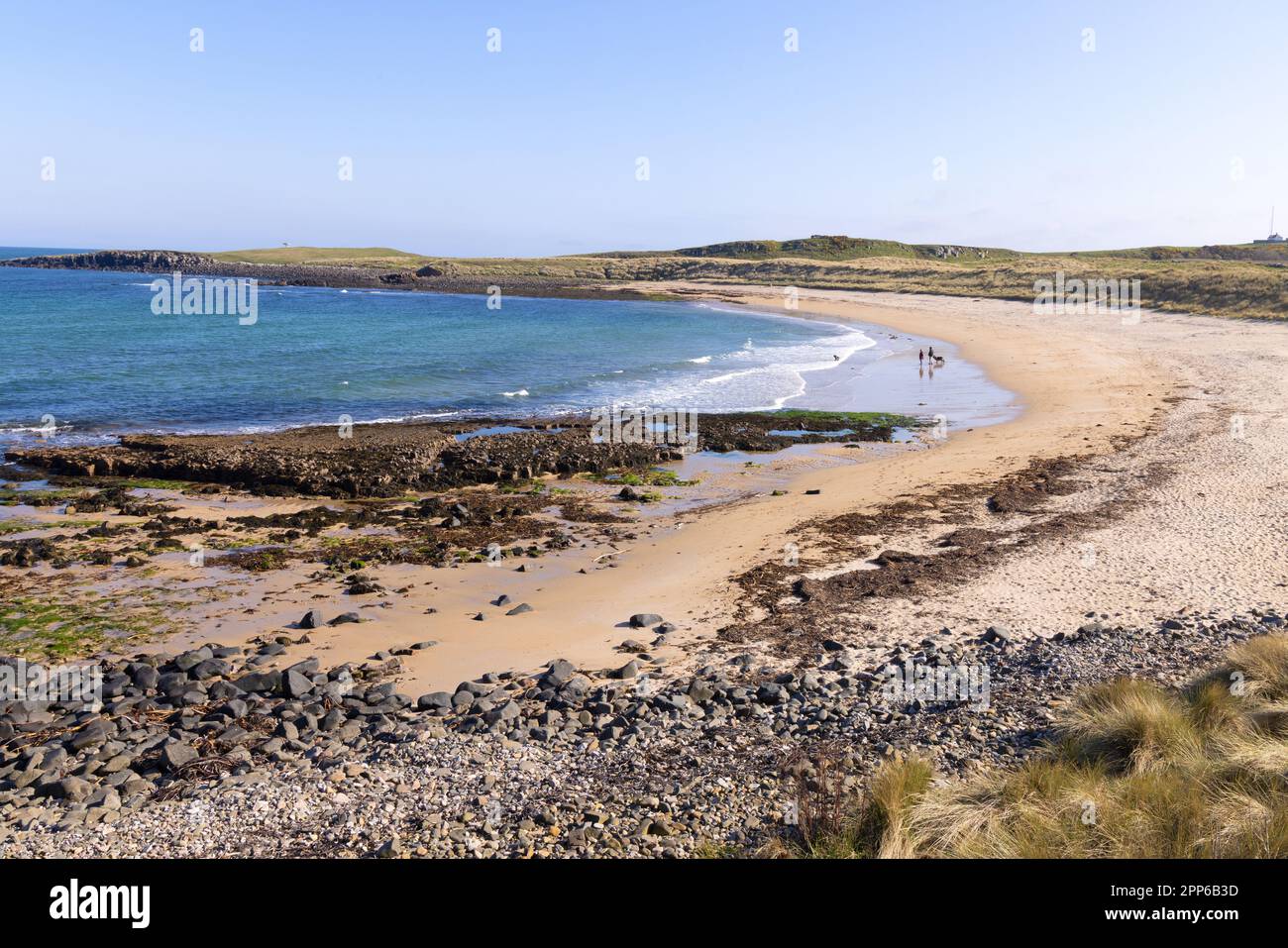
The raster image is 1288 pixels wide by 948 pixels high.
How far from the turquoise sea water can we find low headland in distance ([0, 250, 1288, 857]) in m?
5.85

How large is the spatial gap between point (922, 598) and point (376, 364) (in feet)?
106

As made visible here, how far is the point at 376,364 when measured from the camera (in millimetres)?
38562

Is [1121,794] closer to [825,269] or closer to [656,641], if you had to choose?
[656,641]

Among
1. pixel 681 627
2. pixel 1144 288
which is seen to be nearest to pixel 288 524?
pixel 681 627

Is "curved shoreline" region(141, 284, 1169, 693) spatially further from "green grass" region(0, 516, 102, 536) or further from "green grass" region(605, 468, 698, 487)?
"green grass" region(0, 516, 102, 536)

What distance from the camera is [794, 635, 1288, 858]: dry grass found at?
198 inches

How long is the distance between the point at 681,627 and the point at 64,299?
8036cm

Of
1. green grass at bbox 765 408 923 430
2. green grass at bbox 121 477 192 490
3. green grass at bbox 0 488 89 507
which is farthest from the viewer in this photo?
green grass at bbox 765 408 923 430

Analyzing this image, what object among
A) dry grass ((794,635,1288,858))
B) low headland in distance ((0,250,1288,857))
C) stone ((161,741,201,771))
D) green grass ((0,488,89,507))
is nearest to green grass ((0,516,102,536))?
low headland in distance ((0,250,1288,857))

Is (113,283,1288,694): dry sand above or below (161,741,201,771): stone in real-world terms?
above

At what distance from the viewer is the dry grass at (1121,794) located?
198 inches

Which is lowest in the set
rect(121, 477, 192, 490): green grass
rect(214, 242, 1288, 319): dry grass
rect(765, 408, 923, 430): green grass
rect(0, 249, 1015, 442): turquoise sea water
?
rect(121, 477, 192, 490): green grass
